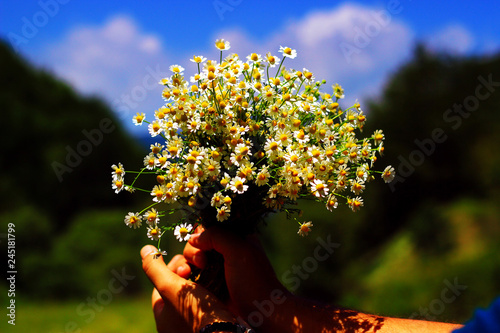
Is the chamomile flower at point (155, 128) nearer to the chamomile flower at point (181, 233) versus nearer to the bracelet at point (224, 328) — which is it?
the chamomile flower at point (181, 233)

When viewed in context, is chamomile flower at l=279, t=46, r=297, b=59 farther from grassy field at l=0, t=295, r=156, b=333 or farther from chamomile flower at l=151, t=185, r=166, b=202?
grassy field at l=0, t=295, r=156, b=333

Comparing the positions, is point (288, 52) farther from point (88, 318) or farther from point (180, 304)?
point (88, 318)

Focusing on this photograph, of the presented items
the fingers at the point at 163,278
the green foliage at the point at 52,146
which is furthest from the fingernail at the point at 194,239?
the green foliage at the point at 52,146

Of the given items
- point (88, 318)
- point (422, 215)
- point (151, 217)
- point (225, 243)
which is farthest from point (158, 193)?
point (88, 318)

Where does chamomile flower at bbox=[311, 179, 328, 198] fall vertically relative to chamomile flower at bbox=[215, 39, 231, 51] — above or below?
below

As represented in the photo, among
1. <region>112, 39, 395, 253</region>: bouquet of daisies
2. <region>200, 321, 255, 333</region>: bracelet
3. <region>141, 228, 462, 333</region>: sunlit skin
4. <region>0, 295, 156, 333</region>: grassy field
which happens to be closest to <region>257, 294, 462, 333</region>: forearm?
<region>141, 228, 462, 333</region>: sunlit skin

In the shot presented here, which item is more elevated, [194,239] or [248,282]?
[194,239]

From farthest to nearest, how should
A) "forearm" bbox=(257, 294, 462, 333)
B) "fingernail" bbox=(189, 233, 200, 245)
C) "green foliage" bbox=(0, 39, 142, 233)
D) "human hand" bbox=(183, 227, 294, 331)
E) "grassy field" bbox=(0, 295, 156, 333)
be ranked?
"green foliage" bbox=(0, 39, 142, 233), "grassy field" bbox=(0, 295, 156, 333), "fingernail" bbox=(189, 233, 200, 245), "human hand" bbox=(183, 227, 294, 331), "forearm" bbox=(257, 294, 462, 333)
